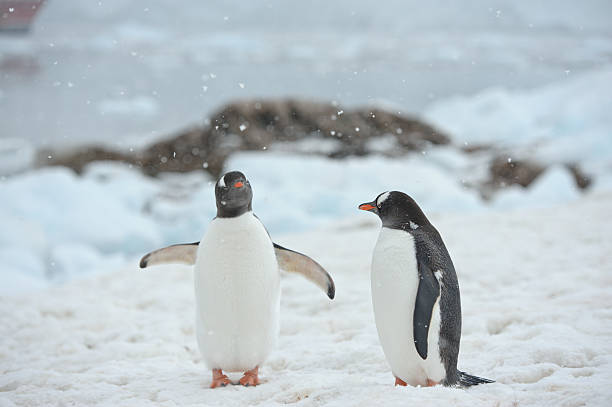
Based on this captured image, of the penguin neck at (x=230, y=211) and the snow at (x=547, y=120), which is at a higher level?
the snow at (x=547, y=120)

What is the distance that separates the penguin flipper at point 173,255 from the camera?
2137 millimetres

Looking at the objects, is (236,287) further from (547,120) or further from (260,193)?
(547,120)

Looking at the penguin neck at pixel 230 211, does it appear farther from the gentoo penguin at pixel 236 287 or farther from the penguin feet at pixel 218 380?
the penguin feet at pixel 218 380

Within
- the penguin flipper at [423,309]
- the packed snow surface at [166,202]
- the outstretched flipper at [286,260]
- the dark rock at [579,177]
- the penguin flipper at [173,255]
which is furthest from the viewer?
the dark rock at [579,177]

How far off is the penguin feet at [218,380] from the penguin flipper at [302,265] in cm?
44

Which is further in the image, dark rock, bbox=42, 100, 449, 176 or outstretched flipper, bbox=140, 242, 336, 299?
dark rock, bbox=42, 100, 449, 176

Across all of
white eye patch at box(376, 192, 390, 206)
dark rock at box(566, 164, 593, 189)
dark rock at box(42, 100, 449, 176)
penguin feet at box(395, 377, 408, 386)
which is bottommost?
penguin feet at box(395, 377, 408, 386)

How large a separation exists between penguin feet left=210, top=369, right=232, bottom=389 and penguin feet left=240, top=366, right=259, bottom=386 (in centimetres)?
5

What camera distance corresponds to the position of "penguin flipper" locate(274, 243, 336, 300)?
2.03m

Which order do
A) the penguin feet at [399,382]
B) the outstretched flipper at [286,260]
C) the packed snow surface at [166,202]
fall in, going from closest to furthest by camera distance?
the penguin feet at [399,382] < the outstretched flipper at [286,260] < the packed snow surface at [166,202]

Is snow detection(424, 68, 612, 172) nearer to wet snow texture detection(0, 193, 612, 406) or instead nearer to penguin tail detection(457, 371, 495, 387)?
wet snow texture detection(0, 193, 612, 406)

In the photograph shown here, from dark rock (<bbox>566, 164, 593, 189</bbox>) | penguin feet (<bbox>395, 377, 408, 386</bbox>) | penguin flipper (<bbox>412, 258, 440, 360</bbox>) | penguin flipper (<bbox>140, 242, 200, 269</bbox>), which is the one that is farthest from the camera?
dark rock (<bbox>566, 164, 593, 189</bbox>)

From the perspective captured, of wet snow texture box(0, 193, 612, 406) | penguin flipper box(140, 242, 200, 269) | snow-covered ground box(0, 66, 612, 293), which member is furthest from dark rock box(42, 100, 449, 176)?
penguin flipper box(140, 242, 200, 269)

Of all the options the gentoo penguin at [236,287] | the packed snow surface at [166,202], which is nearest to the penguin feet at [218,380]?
the gentoo penguin at [236,287]
